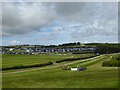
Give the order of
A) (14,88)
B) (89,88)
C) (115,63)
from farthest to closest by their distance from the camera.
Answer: (115,63) < (14,88) < (89,88)

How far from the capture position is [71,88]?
34.2 meters

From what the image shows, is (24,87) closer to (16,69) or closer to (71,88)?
(71,88)

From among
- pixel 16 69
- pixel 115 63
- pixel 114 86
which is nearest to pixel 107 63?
pixel 115 63

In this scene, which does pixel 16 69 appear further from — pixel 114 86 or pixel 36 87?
pixel 114 86

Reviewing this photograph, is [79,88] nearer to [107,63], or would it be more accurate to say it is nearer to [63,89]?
[63,89]

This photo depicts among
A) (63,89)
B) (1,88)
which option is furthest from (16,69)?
(63,89)

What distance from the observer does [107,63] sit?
6881 cm

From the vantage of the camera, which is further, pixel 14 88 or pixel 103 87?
pixel 14 88

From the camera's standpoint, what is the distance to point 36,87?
3656 centimetres

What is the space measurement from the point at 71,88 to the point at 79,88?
104cm

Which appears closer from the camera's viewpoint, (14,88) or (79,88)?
(79,88)

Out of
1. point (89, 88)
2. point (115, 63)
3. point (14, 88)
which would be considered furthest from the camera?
point (115, 63)

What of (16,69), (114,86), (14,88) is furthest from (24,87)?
(16,69)

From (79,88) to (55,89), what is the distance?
3.12 meters
